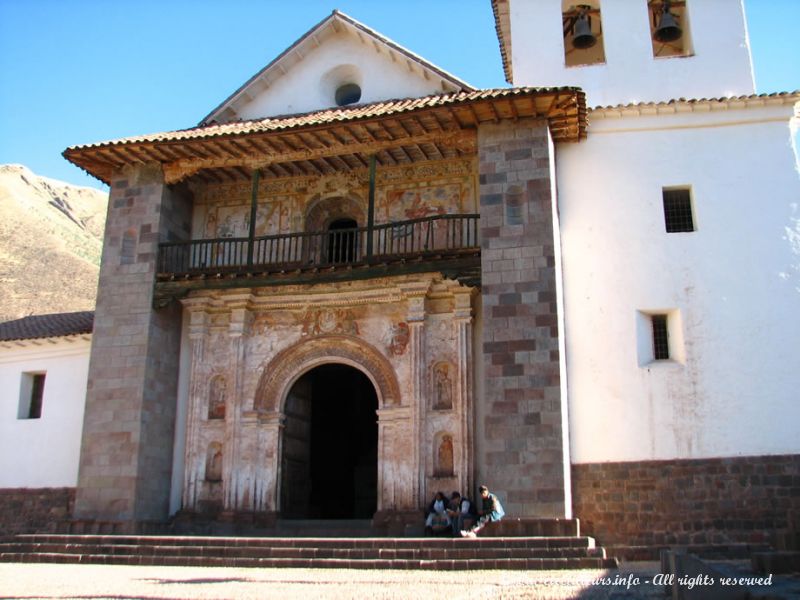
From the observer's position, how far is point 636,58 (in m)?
15.2

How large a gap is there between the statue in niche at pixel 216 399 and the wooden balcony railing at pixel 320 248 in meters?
1.89

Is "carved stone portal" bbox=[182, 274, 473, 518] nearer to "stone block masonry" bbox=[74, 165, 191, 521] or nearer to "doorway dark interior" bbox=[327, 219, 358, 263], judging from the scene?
"stone block masonry" bbox=[74, 165, 191, 521]

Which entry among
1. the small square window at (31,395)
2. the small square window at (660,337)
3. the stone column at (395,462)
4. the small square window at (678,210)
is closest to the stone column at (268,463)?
the stone column at (395,462)

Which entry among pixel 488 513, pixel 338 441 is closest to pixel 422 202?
pixel 488 513

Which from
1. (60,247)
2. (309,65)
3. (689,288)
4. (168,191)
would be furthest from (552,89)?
(60,247)

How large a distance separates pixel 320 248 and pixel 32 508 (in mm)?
6629

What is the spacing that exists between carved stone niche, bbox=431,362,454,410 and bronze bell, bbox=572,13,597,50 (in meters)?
5.81

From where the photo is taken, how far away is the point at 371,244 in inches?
570

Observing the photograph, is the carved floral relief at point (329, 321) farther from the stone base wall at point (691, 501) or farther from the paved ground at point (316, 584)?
the paved ground at point (316, 584)

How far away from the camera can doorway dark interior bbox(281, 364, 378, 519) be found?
1609 centimetres

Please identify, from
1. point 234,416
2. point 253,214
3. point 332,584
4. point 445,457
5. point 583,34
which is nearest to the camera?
point 332,584

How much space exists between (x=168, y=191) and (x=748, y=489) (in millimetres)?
10315

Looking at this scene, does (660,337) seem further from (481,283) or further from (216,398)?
(216,398)

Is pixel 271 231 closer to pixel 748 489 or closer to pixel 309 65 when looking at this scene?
pixel 309 65
